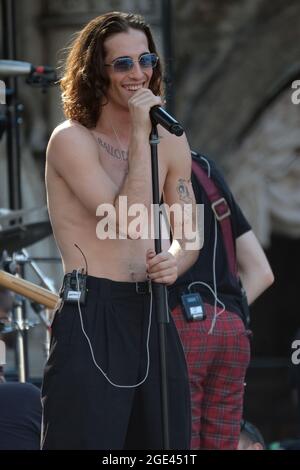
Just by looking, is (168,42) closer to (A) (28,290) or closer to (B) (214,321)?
(A) (28,290)

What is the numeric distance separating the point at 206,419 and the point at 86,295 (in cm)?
130

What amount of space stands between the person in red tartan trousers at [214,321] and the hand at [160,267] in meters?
1.04

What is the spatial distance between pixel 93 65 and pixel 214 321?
1.27m

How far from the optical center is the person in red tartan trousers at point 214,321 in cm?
521

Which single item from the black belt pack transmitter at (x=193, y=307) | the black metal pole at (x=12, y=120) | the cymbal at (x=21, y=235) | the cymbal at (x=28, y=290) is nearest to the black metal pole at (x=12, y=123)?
the black metal pole at (x=12, y=120)

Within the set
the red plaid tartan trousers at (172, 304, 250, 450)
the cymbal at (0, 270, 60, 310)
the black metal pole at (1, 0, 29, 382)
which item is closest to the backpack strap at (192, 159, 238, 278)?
the red plaid tartan trousers at (172, 304, 250, 450)

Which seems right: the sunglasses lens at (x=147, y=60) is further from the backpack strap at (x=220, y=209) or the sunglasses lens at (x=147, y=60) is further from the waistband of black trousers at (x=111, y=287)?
the backpack strap at (x=220, y=209)

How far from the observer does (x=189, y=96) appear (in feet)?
33.8

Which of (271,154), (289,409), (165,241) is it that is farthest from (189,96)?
(165,241)

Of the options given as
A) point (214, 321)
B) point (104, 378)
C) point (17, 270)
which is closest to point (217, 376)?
point (214, 321)

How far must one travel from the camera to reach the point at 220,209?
5.40 meters

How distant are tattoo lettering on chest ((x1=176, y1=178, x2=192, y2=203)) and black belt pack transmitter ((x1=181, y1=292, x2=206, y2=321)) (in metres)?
0.75

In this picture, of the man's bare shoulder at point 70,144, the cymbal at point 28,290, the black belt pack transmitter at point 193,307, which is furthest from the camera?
the cymbal at point 28,290

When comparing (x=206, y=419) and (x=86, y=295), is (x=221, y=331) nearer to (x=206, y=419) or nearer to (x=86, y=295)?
(x=206, y=419)
